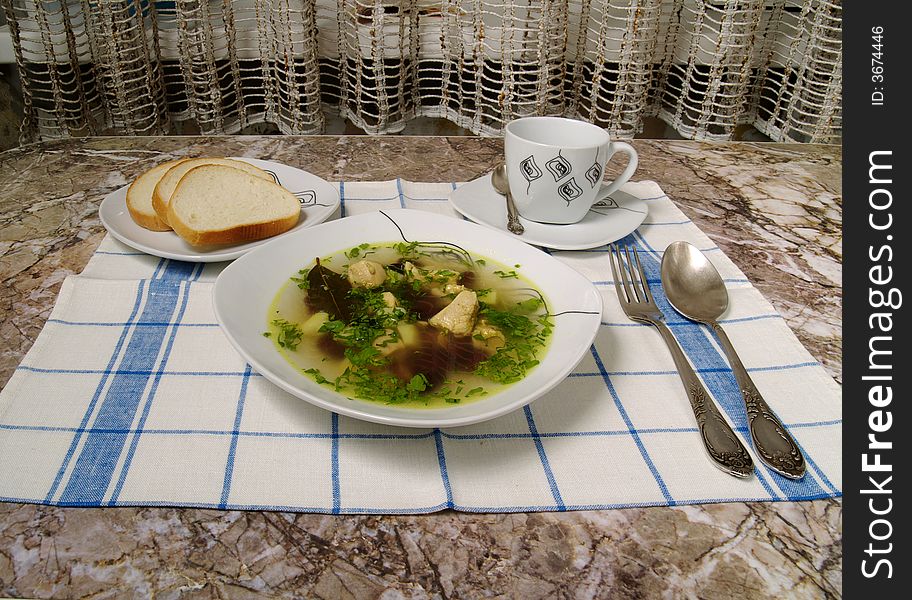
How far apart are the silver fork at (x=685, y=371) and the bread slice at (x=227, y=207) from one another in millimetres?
520

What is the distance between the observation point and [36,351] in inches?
29.3

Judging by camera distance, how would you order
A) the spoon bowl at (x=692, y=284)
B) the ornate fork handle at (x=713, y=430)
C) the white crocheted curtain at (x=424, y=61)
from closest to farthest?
the ornate fork handle at (x=713, y=430)
the spoon bowl at (x=692, y=284)
the white crocheted curtain at (x=424, y=61)

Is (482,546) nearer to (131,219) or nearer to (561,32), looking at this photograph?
(131,219)

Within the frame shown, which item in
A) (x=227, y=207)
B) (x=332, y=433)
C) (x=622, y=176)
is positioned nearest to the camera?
(x=332, y=433)

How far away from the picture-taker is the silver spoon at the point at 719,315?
642 mm

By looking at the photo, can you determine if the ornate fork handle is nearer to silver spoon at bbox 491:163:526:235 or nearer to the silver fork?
the silver fork

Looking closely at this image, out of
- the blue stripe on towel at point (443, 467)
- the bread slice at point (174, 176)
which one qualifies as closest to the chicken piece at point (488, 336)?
the blue stripe on towel at point (443, 467)

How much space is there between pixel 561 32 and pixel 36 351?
136 centimetres

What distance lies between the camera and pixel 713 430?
67 centimetres

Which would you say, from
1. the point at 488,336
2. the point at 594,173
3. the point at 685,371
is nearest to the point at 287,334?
the point at 488,336

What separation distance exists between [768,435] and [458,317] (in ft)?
1.18

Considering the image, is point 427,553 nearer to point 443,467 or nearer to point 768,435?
point 443,467

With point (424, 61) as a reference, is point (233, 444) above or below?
below

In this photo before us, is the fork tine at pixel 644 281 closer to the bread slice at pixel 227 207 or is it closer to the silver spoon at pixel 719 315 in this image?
the silver spoon at pixel 719 315
